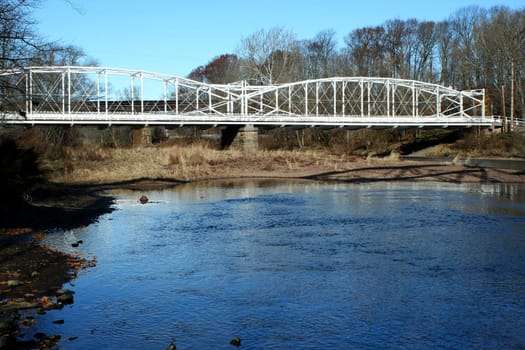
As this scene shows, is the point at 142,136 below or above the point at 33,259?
above

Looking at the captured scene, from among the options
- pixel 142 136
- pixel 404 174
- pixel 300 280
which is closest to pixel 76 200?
pixel 300 280

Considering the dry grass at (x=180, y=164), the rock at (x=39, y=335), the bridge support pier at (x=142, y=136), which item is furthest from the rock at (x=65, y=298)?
the bridge support pier at (x=142, y=136)

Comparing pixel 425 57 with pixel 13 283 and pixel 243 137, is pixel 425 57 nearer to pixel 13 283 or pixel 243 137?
pixel 243 137

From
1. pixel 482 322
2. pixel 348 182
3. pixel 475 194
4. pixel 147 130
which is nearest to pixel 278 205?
pixel 475 194

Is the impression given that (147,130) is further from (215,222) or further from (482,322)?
(482,322)

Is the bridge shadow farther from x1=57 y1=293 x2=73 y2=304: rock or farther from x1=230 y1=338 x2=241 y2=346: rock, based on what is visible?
x1=230 y1=338 x2=241 y2=346: rock

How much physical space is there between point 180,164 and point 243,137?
20374mm

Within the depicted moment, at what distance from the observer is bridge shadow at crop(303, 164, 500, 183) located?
119 ft

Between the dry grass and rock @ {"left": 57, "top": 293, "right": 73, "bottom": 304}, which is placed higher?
the dry grass

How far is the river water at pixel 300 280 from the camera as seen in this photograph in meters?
8.07

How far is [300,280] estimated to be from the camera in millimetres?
10938

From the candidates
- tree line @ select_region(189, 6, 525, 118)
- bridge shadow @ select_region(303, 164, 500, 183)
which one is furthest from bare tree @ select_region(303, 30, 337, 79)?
bridge shadow @ select_region(303, 164, 500, 183)

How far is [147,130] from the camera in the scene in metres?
62.5

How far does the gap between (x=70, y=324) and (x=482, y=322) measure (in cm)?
590
